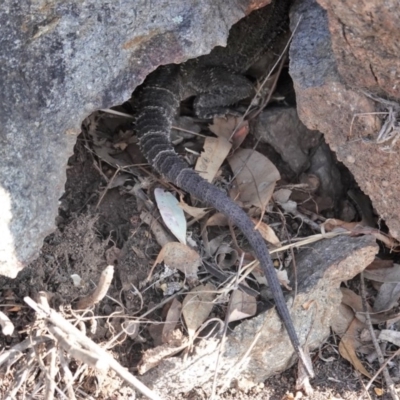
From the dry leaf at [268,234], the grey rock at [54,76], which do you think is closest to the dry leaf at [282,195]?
the dry leaf at [268,234]

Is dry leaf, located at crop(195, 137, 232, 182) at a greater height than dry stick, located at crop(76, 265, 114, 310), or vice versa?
dry stick, located at crop(76, 265, 114, 310)

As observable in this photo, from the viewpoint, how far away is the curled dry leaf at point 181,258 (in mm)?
2963

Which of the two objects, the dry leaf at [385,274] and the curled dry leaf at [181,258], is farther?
the dry leaf at [385,274]

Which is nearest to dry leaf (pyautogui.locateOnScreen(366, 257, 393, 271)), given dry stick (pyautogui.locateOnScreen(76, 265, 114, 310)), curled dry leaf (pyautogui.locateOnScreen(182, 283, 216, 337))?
curled dry leaf (pyautogui.locateOnScreen(182, 283, 216, 337))

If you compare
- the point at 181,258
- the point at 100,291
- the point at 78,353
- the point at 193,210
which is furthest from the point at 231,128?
the point at 78,353

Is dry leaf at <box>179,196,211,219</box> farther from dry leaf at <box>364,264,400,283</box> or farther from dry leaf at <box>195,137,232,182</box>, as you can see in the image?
dry leaf at <box>364,264,400,283</box>

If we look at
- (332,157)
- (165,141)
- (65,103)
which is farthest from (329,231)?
(65,103)

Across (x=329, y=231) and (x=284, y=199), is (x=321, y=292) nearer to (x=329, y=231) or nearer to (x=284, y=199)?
(x=329, y=231)

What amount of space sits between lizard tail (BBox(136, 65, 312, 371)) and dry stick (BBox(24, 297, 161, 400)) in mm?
873

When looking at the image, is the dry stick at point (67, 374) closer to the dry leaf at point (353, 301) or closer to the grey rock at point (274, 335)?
the grey rock at point (274, 335)

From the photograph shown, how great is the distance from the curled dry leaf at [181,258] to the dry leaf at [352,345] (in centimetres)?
81

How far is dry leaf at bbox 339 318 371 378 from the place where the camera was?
2895 millimetres

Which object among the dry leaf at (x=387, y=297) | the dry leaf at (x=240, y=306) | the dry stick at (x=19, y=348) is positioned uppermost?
the dry stick at (x=19, y=348)

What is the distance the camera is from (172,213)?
3111mm
